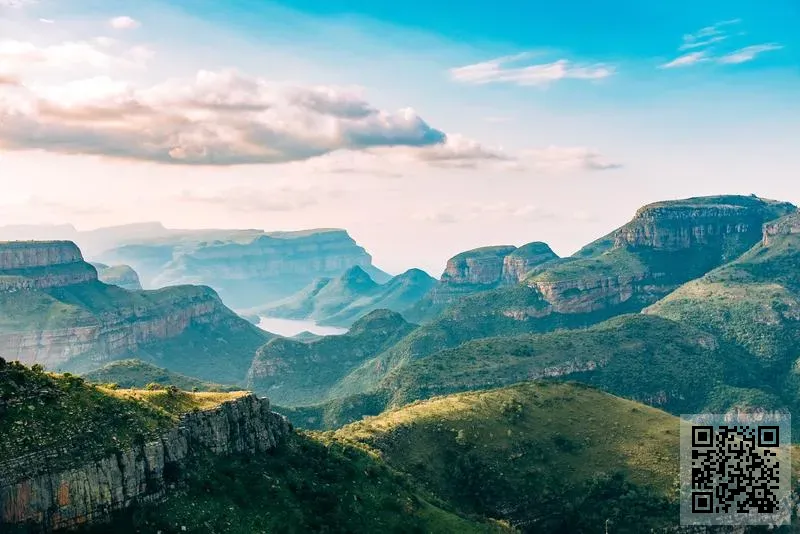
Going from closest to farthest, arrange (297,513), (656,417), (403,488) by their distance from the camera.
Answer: (297,513)
(403,488)
(656,417)

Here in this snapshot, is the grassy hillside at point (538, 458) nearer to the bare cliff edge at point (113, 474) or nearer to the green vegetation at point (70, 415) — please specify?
the bare cliff edge at point (113, 474)

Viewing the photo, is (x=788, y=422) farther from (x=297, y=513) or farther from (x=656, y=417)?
(x=297, y=513)

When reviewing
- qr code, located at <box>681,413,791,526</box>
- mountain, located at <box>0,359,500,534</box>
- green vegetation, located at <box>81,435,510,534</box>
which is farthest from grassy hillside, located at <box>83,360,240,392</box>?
qr code, located at <box>681,413,791,526</box>

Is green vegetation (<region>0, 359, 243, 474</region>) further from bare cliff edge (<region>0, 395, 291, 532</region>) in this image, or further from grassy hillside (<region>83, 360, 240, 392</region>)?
grassy hillside (<region>83, 360, 240, 392</region>)

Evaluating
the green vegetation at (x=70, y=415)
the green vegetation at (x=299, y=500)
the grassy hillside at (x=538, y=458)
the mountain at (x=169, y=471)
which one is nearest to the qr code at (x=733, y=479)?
the grassy hillside at (x=538, y=458)

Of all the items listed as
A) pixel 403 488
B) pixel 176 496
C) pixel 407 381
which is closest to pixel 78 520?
pixel 176 496

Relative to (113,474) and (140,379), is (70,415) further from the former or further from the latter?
(140,379)

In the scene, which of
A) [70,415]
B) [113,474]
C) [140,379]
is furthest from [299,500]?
[140,379]

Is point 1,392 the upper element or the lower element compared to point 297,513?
upper
